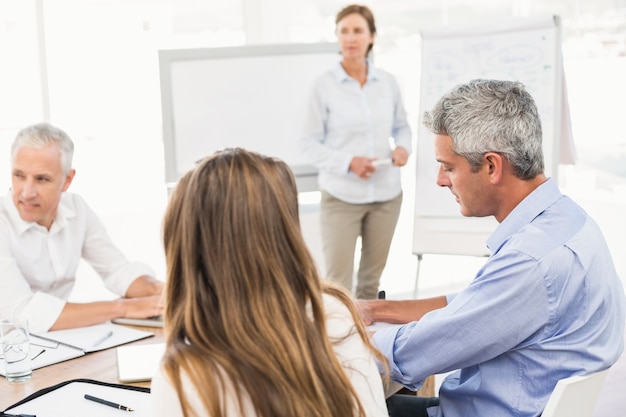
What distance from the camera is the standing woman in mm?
3896

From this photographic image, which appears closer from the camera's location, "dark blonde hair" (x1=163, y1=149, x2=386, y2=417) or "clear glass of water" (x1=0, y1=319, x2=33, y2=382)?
"dark blonde hair" (x1=163, y1=149, x2=386, y2=417)

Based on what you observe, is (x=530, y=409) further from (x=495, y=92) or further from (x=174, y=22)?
(x=174, y=22)

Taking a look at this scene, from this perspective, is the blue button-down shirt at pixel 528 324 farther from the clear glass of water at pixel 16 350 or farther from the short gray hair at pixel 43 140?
the short gray hair at pixel 43 140

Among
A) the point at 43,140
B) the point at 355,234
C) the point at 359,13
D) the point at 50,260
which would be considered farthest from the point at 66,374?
the point at 359,13

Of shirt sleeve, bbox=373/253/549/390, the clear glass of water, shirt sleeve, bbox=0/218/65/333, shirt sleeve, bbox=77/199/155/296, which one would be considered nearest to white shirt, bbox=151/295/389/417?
shirt sleeve, bbox=373/253/549/390

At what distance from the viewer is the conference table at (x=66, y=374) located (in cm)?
174

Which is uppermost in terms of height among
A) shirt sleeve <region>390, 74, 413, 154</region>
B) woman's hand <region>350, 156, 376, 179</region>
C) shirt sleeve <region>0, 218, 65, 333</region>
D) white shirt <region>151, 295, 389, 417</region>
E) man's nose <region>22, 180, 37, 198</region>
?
shirt sleeve <region>390, 74, 413, 154</region>

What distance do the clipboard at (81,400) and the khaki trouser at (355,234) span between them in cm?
230

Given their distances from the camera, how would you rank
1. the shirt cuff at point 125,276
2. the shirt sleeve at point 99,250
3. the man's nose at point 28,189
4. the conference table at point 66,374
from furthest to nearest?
the shirt sleeve at point 99,250 → the shirt cuff at point 125,276 → the man's nose at point 28,189 → the conference table at point 66,374

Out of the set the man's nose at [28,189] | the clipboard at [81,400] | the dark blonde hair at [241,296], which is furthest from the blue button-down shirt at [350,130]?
the dark blonde hair at [241,296]

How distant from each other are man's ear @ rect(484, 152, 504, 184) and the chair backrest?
47 cm

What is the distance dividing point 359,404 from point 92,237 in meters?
1.72

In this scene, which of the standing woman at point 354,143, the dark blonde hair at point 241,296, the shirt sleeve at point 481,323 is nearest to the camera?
the dark blonde hair at point 241,296

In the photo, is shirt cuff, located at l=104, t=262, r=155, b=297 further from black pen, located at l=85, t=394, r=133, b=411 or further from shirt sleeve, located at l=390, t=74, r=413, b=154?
shirt sleeve, located at l=390, t=74, r=413, b=154
